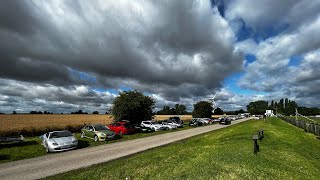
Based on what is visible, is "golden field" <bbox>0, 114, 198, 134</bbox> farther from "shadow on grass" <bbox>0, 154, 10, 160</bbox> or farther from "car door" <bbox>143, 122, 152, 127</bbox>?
"shadow on grass" <bbox>0, 154, 10, 160</bbox>

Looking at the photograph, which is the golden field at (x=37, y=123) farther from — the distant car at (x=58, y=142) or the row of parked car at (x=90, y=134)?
the distant car at (x=58, y=142)

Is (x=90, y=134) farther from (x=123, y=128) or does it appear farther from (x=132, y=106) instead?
(x=132, y=106)

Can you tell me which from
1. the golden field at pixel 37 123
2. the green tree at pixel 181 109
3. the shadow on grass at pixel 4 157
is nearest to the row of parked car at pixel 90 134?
the shadow on grass at pixel 4 157

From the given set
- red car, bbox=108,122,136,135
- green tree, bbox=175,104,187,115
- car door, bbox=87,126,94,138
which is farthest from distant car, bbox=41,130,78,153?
green tree, bbox=175,104,187,115

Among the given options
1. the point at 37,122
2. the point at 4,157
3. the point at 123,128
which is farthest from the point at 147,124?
the point at 37,122

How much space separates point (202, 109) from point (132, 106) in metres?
40.5

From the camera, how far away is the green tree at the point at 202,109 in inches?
2970

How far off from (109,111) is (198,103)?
137 feet

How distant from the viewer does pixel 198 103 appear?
7738 centimetres

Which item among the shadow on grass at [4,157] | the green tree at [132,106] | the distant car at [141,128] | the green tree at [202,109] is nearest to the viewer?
the shadow on grass at [4,157]

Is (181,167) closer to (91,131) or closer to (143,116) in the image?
(91,131)

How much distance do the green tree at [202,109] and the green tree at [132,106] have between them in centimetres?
3660

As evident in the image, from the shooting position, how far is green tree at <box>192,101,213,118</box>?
247ft

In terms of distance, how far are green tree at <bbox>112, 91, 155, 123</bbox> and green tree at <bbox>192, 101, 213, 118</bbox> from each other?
1441 inches
